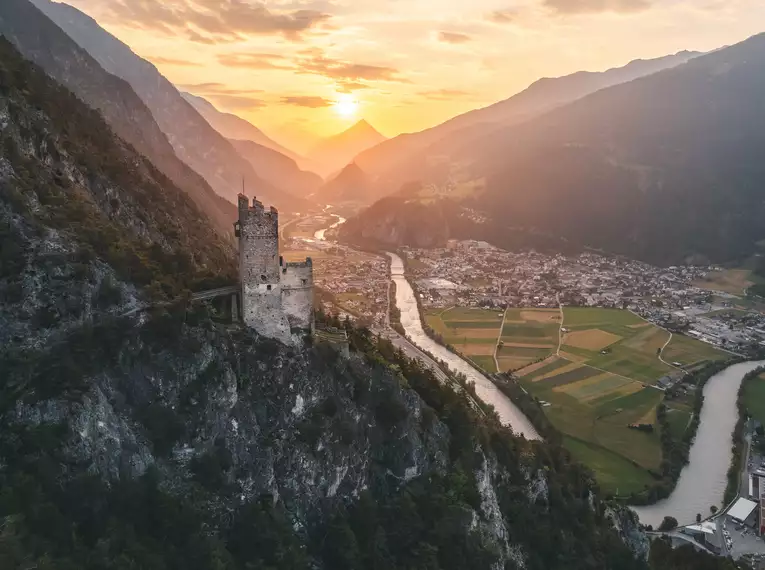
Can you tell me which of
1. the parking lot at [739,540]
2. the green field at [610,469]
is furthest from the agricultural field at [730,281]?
the parking lot at [739,540]

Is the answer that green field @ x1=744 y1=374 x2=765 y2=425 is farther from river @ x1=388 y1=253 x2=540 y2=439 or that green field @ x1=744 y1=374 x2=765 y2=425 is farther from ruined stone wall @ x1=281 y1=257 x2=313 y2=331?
ruined stone wall @ x1=281 y1=257 x2=313 y2=331

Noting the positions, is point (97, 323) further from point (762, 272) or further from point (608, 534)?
point (762, 272)

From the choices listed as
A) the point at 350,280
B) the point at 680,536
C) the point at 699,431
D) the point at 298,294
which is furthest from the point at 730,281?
the point at 298,294

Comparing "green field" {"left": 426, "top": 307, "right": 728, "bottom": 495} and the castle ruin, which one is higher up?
the castle ruin

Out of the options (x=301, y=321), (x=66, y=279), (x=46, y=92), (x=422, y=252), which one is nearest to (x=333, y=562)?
(x=301, y=321)

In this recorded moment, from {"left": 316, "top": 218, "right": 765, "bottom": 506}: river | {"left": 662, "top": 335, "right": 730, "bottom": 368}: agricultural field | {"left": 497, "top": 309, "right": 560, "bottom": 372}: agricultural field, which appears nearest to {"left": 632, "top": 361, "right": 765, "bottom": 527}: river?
{"left": 316, "top": 218, "right": 765, "bottom": 506}: river
